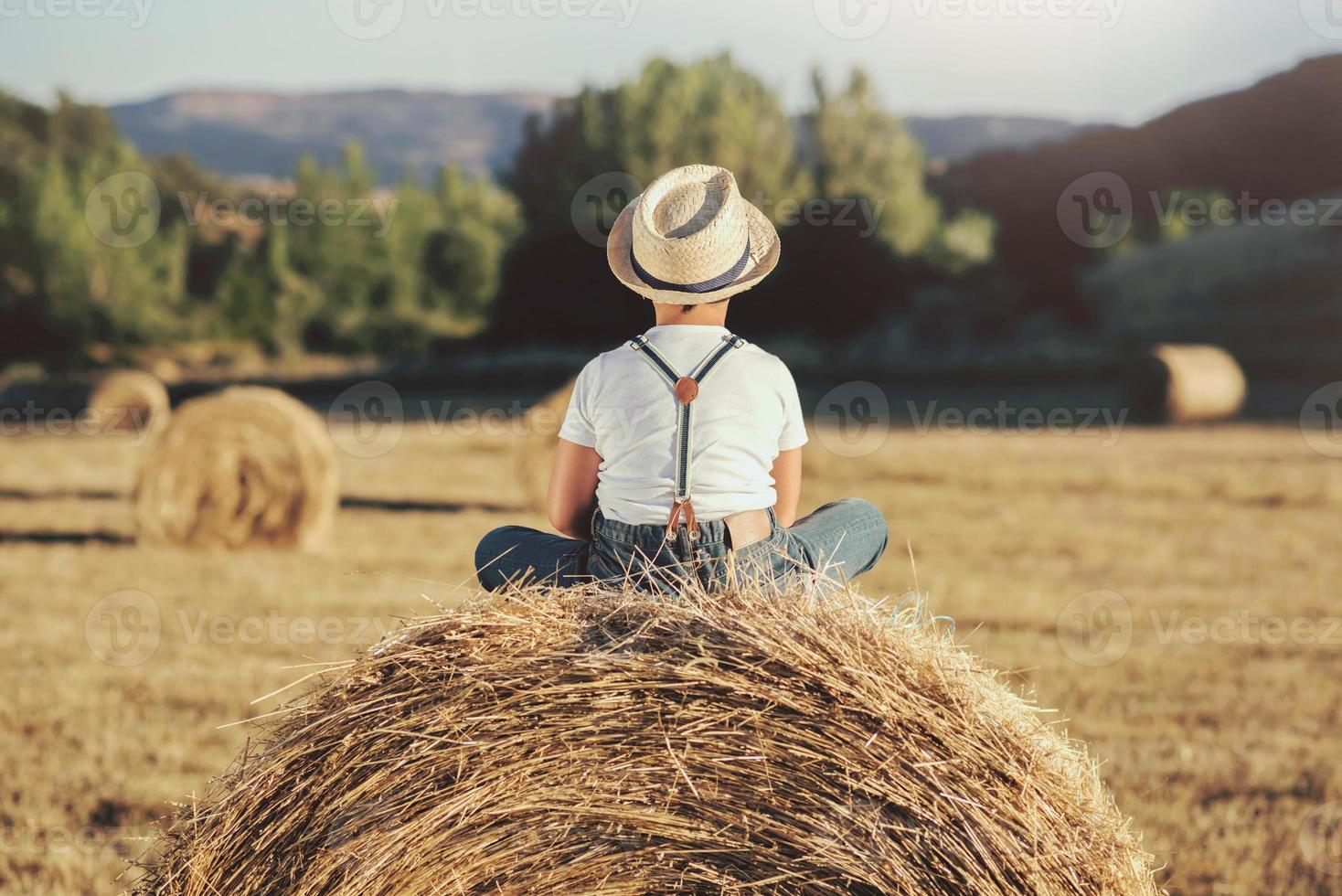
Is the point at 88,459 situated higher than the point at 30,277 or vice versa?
the point at 30,277

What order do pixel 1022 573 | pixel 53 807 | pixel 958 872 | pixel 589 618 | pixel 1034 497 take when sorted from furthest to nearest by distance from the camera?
pixel 1034 497, pixel 1022 573, pixel 53 807, pixel 589 618, pixel 958 872

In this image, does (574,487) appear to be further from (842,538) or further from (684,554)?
(842,538)

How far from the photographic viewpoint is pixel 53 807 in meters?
5.08

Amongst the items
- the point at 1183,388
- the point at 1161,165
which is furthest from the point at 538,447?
the point at 1161,165

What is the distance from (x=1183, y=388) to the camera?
→ 79.0 ft

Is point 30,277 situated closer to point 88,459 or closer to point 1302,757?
point 88,459

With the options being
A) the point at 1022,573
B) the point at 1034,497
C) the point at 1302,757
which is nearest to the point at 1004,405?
the point at 1034,497

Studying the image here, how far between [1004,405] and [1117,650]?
2063 centimetres

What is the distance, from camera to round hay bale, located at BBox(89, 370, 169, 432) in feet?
80.1

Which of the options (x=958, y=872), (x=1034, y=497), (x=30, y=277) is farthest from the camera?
(x=30, y=277)

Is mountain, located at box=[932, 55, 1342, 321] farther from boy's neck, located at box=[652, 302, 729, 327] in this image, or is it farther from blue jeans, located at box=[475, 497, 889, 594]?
boy's neck, located at box=[652, 302, 729, 327]

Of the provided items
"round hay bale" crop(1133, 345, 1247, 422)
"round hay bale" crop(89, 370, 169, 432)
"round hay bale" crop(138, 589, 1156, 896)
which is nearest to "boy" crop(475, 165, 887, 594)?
"round hay bale" crop(138, 589, 1156, 896)

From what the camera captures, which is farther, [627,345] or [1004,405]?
[1004,405]

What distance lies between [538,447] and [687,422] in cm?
982
